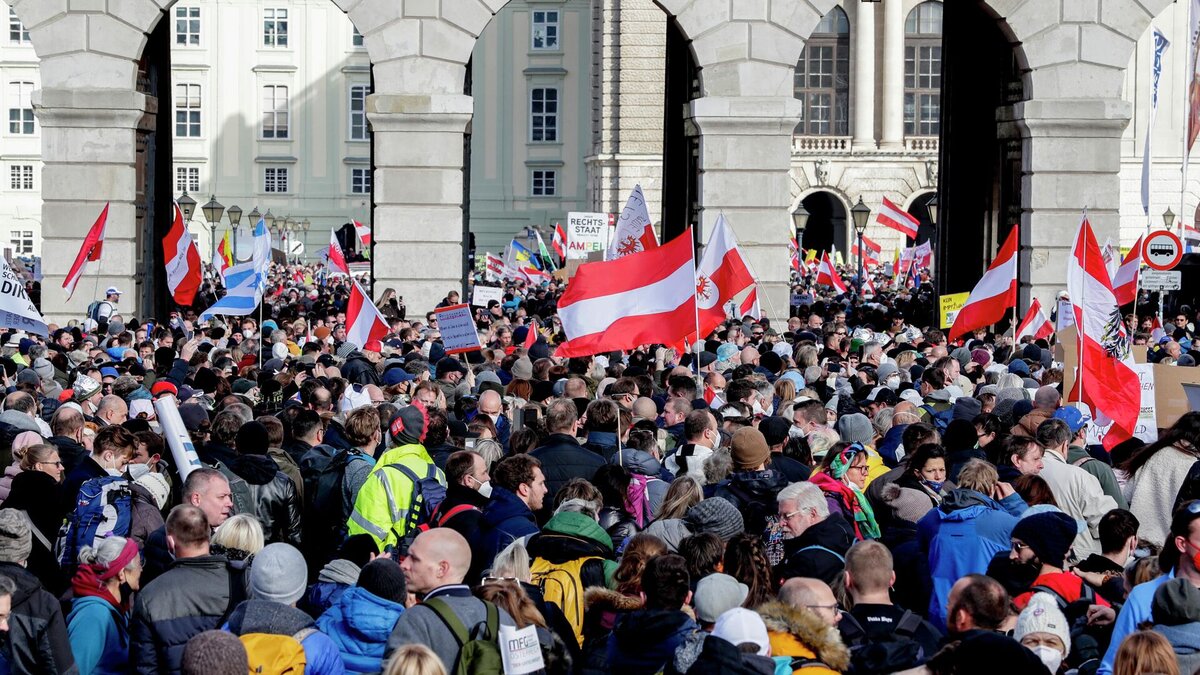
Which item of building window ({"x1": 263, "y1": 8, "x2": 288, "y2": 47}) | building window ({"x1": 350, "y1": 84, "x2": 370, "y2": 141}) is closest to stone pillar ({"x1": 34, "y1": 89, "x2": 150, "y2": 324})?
building window ({"x1": 350, "y1": 84, "x2": 370, "y2": 141})

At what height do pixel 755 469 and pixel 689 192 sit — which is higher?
pixel 689 192

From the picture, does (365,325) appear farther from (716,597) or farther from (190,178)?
(190,178)

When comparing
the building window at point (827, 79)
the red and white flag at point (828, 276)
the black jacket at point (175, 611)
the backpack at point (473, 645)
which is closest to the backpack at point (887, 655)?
the backpack at point (473, 645)

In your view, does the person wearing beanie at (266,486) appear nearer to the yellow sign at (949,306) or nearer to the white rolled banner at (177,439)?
the white rolled banner at (177,439)

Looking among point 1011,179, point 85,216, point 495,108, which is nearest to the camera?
point 85,216

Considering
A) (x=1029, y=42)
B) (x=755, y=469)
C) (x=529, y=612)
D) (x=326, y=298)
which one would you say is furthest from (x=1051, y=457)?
(x=326, y=298)

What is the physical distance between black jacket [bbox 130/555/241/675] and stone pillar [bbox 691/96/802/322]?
18542 millimetres

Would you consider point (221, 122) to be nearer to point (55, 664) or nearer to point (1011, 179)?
point (1011, 179)

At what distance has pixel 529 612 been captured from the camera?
7.52 metres

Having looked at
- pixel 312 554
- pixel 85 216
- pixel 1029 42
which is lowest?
pixel 312 554

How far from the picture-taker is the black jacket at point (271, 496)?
34.8 feet

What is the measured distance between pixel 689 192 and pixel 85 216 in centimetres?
927

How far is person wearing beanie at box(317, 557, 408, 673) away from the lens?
7559 millimetres

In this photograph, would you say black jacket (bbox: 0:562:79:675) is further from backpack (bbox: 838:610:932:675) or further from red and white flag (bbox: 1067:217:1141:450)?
red and white flag (bbox: 1067:217:1141:450)
